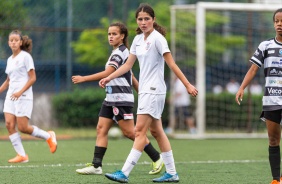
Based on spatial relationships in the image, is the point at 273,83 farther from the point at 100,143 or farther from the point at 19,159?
the point at 19,159

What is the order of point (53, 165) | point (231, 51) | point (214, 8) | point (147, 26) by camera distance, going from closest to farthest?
point (147, 26)
point (53, 165)
point (214, 8)
point (231, 51)

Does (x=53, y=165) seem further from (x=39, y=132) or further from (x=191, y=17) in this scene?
(x=191, y=17)

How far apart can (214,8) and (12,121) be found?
8.09 metres

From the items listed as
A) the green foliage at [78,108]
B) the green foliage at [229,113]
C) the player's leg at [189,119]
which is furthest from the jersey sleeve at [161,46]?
the green foliage at [78,108]

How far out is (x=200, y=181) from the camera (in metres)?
8.41

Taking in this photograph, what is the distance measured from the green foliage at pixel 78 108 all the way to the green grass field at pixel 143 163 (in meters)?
4.53

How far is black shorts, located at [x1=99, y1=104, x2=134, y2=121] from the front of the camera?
29.3 ft

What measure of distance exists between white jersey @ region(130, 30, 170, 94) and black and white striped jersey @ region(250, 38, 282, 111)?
104 centimetres

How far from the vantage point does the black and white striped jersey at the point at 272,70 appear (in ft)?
24.7

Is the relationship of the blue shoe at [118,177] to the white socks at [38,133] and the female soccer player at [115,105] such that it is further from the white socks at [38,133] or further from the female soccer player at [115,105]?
the white socks at [38,133]

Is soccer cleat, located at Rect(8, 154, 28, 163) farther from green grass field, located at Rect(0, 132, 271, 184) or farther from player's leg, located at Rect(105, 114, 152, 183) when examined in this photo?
player's leg, located at Rect(105, 114, 152, 183)

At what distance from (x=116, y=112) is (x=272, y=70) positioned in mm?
2203

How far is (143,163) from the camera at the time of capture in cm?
1064

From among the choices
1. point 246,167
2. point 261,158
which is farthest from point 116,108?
point 261,158
